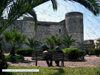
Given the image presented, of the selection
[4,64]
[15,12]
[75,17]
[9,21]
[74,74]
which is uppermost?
[75,17]

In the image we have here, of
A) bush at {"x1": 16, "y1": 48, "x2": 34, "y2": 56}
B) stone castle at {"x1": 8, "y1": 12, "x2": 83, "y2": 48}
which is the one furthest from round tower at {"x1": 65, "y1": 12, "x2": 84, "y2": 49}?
bush at {"x1": 16, "y1": 48, "x2": 34, "y2": 56}

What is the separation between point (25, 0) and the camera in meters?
4.54

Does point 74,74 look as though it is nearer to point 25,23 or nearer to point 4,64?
point 4,64

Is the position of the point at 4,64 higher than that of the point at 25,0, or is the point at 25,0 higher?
the point at 25,0

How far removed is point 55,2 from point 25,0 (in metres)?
1.34

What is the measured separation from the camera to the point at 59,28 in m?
30.7

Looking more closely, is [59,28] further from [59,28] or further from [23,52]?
[23,52]

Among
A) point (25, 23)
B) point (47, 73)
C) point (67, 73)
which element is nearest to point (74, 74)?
point (67, 73)

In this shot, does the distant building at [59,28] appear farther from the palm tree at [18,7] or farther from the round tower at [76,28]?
the palm tree at [18,7]

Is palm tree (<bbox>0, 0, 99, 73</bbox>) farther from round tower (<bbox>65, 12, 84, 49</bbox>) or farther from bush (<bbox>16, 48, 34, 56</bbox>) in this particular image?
round tower (<bbox>65, 12, 84, 49</bbox>)

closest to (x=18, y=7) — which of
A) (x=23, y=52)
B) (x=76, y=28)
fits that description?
→ (x=23, y=52)

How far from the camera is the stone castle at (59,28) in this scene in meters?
28.0

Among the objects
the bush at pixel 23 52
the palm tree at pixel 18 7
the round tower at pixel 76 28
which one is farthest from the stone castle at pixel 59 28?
the palm tree at pixel 18 7

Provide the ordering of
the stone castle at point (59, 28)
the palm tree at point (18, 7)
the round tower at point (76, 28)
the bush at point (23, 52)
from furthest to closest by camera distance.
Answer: the round tower at point (76, 28) → the stone castle at point (59, 28) → the bush at point (23, 52) → the palm tree at point (18, 7)
